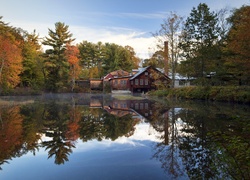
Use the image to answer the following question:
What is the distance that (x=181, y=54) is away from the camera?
28.5 meters

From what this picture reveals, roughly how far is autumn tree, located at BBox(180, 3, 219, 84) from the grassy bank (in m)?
1.81

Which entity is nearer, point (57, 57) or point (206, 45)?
point (206, 45)

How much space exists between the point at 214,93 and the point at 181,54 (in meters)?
7.48

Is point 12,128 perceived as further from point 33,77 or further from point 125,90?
point 125,90

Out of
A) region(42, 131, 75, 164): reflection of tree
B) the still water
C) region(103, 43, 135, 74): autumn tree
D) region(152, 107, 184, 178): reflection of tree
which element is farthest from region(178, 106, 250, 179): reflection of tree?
region(103, 43, 135, 74): autumn tree

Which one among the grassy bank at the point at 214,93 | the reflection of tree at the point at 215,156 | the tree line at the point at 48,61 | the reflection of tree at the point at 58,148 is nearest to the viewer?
the reflection of tree at the point at 215,156

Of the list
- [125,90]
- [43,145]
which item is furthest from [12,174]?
[125,90]

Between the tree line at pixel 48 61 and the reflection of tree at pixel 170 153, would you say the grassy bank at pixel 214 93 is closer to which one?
the reflection of tree at pixel 170 153

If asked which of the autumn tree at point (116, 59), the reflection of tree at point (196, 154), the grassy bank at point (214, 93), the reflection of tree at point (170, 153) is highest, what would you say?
the autumn tree at point (116, 59)

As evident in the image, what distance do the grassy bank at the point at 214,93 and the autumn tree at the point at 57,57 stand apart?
83.0 feet

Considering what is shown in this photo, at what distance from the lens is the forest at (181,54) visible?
22005mm

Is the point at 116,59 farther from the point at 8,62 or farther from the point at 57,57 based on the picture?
the point at 8,62

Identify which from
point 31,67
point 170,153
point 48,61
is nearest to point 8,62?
point 31,67

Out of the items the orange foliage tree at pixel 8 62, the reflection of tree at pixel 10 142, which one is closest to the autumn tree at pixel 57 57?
the orange foliage tree at pixel 8 62
